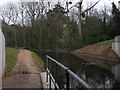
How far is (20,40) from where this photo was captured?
152ft

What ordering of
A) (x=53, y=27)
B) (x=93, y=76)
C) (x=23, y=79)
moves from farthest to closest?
(x=53, y=27) → (x=93, y=76) → (x=23, y=79)

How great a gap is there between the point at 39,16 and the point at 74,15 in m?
7.79

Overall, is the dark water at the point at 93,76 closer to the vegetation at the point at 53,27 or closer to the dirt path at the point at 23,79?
the dirt path at the point at 23,79

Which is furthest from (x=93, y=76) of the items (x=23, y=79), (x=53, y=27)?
(x=53, y=27)

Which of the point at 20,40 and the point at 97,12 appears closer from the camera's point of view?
the point at 97,12

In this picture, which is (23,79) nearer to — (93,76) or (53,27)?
(93,76)

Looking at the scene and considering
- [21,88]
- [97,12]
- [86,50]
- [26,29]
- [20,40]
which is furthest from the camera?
[20,40]

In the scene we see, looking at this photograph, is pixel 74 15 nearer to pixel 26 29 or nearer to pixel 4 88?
pixel 26 29

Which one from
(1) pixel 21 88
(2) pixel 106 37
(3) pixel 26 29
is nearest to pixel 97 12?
(2) pixel 106 37

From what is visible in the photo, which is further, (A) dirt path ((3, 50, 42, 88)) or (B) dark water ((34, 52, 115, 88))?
(A) dirt path ((3, 50, 42, 88))

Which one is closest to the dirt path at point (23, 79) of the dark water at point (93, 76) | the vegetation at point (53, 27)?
the dark water at point (93, 76)

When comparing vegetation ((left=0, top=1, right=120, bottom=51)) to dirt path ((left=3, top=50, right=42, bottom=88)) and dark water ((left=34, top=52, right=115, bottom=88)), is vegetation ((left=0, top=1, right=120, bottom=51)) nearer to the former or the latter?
dark water ((left=34, top=52, right=115, bottom=88))

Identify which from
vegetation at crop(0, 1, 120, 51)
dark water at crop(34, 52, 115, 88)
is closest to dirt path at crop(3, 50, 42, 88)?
dark water at crop(34, 52, 115, 88)

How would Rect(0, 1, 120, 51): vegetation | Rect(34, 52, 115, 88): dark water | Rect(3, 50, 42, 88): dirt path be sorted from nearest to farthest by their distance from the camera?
Rect(34, 52, 115, 88): dark water, Rect(3, 50, 42, 88): dirt path, Rect(0, 1, 120, 51): vegetation
